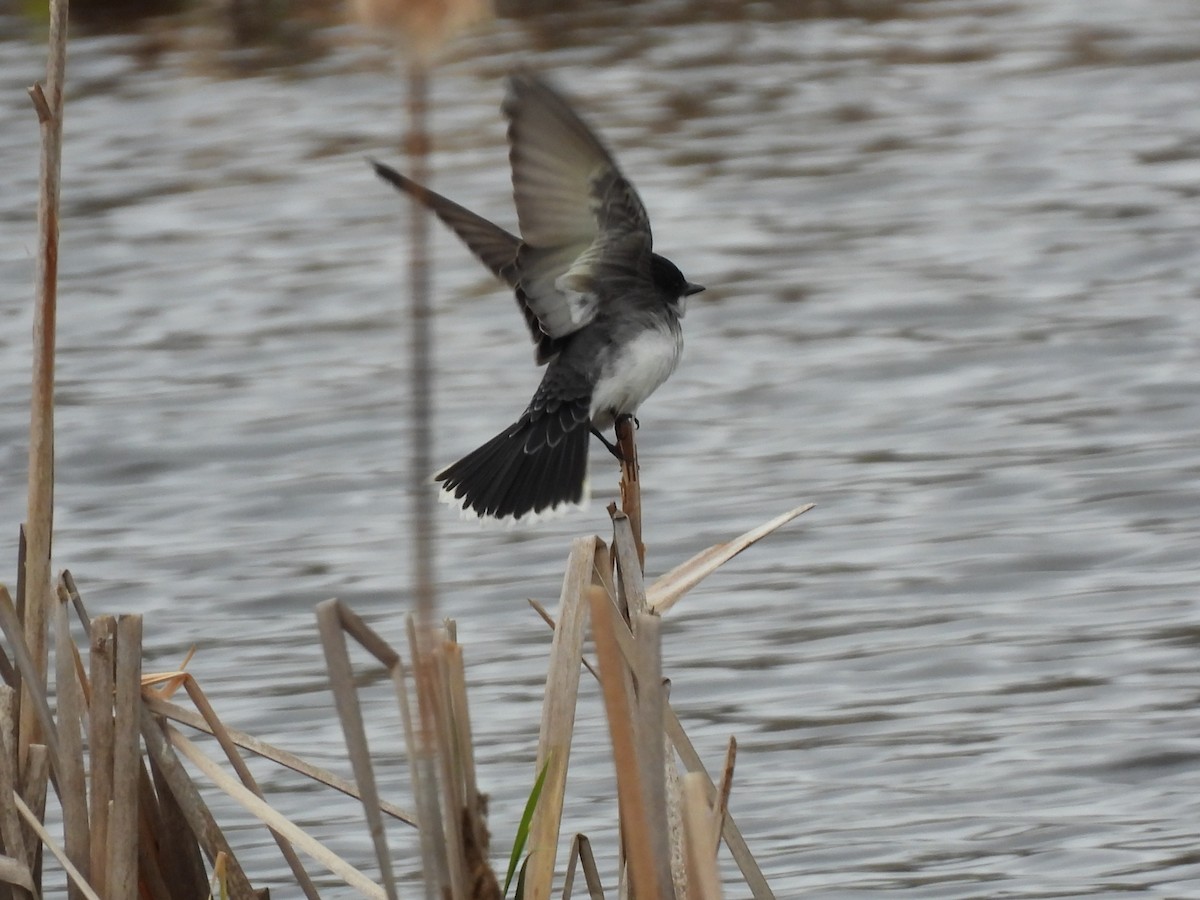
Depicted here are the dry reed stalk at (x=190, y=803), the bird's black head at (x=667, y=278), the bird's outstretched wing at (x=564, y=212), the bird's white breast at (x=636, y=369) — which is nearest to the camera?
the dry reed stalk at (x=190, y=803)

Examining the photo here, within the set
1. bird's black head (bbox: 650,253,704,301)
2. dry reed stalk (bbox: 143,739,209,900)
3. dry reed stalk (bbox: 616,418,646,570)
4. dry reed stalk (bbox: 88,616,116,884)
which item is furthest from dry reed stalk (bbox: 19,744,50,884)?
bird's black head (bbox: 650,253,704,301)

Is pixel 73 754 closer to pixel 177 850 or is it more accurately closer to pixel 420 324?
pixel 177 850

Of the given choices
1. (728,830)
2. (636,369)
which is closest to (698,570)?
(728,830)

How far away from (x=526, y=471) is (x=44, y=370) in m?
1.47

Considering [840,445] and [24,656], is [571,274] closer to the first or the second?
[24,656]

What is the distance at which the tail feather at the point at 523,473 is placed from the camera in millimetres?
4645

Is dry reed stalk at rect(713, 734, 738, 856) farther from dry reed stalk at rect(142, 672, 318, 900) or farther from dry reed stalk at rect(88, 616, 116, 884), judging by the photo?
dry reed stalk at rect(88, 616, 116, 884)

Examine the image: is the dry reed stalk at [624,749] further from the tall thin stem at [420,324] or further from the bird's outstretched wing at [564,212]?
the bird's outstretched wing at [564,212]

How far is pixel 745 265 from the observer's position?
35.5 feet

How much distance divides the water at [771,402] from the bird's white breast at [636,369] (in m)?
1.11

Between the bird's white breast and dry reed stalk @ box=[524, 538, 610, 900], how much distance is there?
1.45 metres

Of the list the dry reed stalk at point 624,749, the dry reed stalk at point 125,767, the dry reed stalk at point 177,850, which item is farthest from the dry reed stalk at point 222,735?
the dry reed stalk at point 624,749

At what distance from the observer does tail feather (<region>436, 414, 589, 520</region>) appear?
15.2 ft

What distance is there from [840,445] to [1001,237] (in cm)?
289
